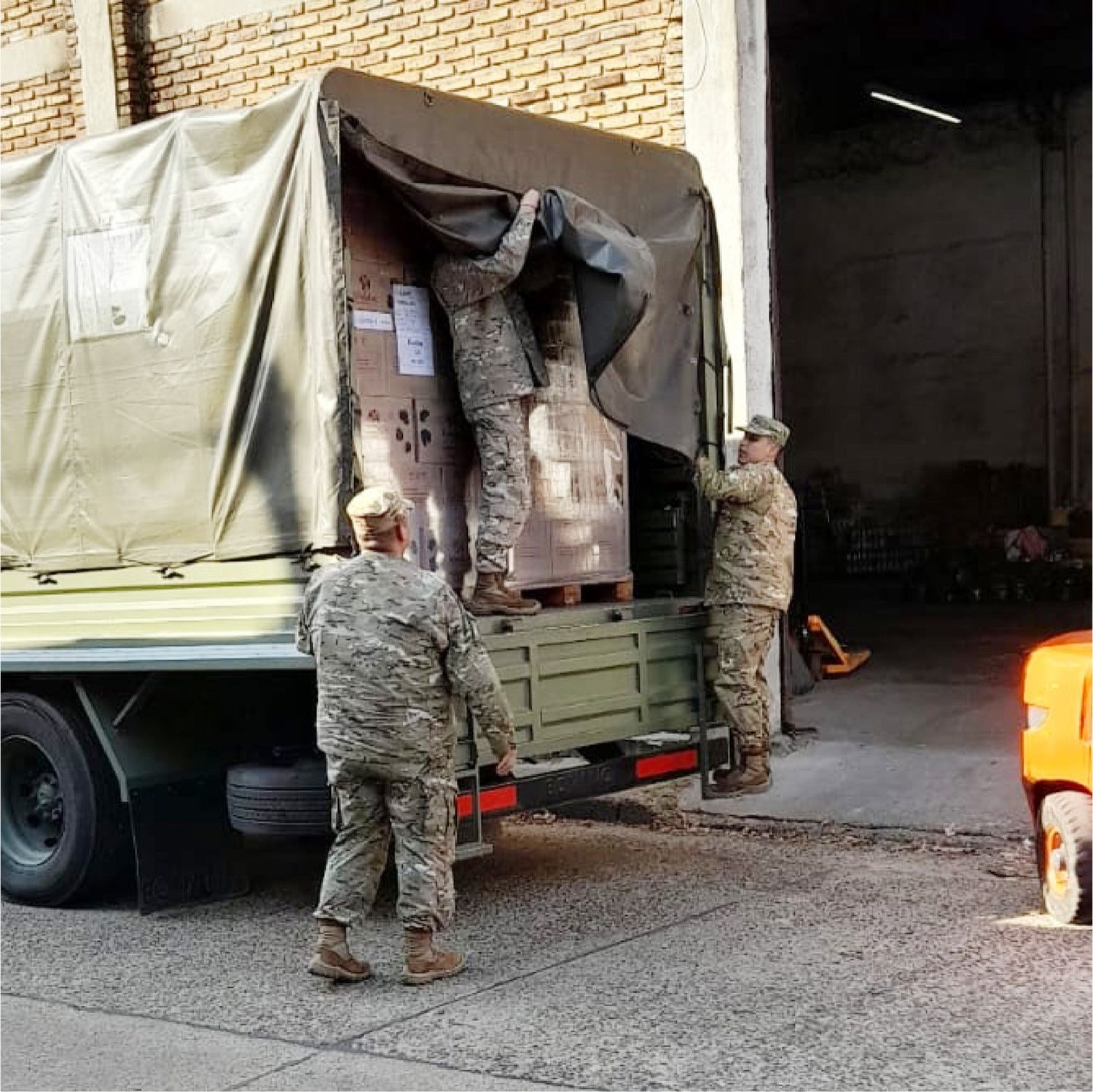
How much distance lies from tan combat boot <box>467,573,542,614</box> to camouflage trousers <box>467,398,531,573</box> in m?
0.04

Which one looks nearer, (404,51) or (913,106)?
(404,51)

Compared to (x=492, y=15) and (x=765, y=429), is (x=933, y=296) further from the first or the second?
(x=765, y=429)

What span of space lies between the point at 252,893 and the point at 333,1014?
2.10 m

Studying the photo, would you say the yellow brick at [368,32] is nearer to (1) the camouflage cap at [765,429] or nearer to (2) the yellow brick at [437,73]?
(2) the yellow brick at [437,73]

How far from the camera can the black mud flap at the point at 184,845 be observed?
7305 millimetres

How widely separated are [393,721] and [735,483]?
2687 millimetres

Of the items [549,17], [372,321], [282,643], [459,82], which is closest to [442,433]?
[372,321]

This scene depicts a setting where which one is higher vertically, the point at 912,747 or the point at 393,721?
the point at 393,721

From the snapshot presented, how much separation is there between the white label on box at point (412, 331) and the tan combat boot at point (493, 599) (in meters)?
0.92

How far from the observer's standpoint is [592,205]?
7.53 m

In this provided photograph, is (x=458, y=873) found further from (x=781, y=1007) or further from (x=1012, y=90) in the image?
(x=1012, y=90)

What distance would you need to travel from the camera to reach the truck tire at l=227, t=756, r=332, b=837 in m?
6.67

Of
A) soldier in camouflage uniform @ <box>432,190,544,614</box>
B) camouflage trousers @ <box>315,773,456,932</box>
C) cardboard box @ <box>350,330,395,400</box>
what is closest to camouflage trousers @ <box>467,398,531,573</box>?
soldier in camouflage uniform @ <box>432,190,544,614</box>

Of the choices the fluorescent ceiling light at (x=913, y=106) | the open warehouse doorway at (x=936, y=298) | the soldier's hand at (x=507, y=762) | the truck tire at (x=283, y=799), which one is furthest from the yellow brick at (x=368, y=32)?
the fluorescent ceiling light at (x=913, y=106)
